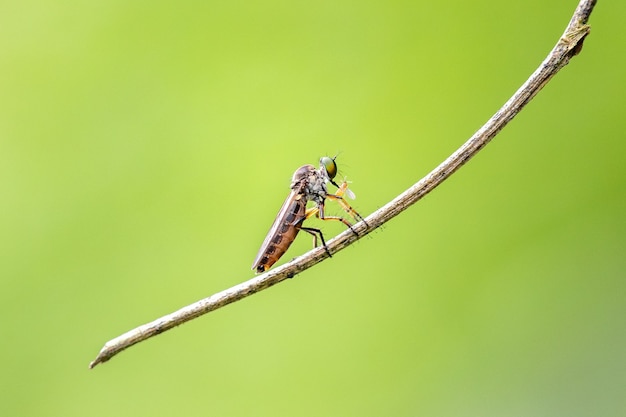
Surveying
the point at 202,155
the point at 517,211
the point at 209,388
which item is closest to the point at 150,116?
the point at 202,155

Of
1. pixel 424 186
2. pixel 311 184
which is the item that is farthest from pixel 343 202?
pixel 424 186

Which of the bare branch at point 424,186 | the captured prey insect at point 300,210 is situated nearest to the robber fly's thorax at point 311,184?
the captured prey insect at point 300,210

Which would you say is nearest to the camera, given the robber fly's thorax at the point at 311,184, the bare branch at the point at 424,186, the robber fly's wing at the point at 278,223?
the bare branch at the point at 424,186

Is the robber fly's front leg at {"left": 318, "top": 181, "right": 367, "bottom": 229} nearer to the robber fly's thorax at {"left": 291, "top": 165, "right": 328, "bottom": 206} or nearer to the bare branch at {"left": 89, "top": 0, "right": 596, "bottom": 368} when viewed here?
the robber fly's thorax at {"left": 291, "top": 165, "right": 328, "bottom": 206}

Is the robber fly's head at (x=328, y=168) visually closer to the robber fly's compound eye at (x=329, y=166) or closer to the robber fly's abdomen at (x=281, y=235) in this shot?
the robber fly's compound eye at (x=329, y=166)

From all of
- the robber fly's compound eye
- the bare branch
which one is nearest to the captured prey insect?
the robber fly's compound eye

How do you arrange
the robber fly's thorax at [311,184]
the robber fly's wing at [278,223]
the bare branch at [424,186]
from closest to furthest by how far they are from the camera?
the bare branch at [424,186] < the robber fly's wing at [278,223] < the robber fly's thorax at [311,184]
